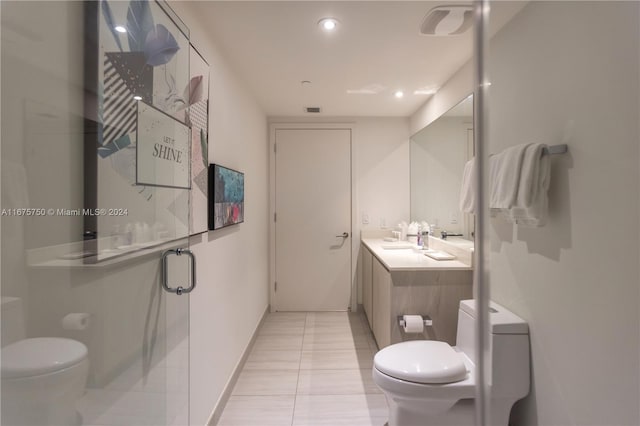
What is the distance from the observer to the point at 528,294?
124 centimetres

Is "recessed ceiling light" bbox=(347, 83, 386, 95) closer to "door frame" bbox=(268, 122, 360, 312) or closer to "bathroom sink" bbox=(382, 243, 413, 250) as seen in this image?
"door frame" bbox=(268, 122, 360, 312)

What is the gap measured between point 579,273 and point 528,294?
23cm

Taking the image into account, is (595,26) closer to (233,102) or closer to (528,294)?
(528,294)

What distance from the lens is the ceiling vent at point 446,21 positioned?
4.10 feet

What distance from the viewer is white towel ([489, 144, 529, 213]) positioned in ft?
3.85

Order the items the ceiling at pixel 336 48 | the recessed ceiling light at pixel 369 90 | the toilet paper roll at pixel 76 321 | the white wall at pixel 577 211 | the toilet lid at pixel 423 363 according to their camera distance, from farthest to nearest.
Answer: the recessed ceiling light at pixel 369 90 < the ceiling at pixel 336 48 < the toilet lid at pixel 423 363 < the white wall at pixel 577 211 < the toilet paper roll at pixel 76 321

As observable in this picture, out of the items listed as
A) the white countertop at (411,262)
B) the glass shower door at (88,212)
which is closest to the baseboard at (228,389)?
the glass shower door at (88,212)

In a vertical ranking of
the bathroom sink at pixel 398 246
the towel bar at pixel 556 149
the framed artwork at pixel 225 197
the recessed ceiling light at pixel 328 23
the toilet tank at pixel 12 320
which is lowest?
the bathroom sink at pixel 398 246

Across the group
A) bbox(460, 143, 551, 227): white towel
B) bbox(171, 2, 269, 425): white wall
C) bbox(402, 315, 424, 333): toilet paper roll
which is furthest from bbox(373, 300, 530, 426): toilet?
bbox(171, 2, 269, 425): white wall

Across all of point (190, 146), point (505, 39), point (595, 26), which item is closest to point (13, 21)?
point (190, 146)

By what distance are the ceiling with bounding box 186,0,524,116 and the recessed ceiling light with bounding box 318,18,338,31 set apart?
32 mm

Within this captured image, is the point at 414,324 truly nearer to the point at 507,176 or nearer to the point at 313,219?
the point at 507,176

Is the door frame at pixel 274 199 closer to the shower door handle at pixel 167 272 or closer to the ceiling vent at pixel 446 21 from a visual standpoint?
the ceiling vent at pixel 446 21

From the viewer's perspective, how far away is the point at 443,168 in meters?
2.50
